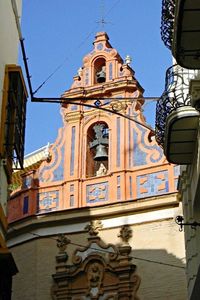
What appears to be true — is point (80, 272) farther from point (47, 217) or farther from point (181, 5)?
point (181, 5)

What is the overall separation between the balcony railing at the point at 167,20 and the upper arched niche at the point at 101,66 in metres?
10.2

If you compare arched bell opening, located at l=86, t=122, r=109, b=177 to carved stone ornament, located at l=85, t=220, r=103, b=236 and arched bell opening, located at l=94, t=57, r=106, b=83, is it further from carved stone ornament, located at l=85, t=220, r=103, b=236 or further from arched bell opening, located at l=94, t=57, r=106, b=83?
arched bell opening, located at l=94, t=57, r=106, b=83

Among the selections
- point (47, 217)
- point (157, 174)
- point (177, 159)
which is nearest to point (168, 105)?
point (177, 159)

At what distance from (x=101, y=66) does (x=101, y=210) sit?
15.9 ft

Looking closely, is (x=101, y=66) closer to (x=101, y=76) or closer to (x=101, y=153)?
(x=101, y=76)

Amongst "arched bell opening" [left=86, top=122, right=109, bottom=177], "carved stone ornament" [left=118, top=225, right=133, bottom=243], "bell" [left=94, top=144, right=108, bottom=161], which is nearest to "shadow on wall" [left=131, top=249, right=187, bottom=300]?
"carved stone ornament" [left=118, top=225, right=133, bottom=243]

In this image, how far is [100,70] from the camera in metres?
20.4

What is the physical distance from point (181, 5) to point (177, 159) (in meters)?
3.15

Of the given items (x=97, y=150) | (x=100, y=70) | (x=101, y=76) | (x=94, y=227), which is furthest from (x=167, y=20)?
(x=100, y=70)

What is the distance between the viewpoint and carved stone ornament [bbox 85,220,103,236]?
1762cm

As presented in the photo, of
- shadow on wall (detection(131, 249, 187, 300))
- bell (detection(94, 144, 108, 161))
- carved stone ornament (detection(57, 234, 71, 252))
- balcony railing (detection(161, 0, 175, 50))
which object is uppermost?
bell (detection(94, 144, 108, 161))

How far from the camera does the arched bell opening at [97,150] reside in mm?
18625

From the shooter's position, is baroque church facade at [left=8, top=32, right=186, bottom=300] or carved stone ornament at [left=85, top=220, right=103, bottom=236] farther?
carved stone ornament at [left=85, top=220, right=103, bottom=236]

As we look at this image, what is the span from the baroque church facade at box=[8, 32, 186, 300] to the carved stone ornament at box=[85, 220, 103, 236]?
3 cm
